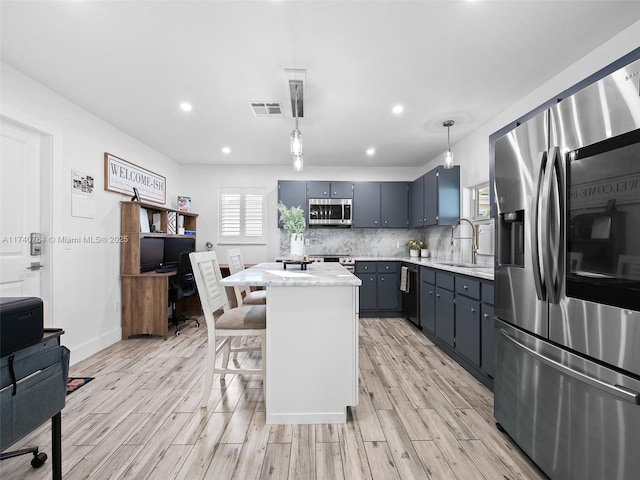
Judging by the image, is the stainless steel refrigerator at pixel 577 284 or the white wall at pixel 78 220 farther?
the white wall at pixel 78 220

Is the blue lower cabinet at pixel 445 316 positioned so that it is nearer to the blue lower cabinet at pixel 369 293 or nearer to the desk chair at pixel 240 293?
the blue lower cabinet at pixel 369 293

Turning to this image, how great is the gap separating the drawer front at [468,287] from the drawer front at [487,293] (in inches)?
2.8

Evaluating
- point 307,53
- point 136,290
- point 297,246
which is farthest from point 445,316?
point 136,290

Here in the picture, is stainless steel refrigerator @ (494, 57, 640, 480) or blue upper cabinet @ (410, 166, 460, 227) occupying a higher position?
blue upper cabinet @ (410, 166, 460, 227)

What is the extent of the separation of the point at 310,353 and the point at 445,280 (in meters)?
1.92

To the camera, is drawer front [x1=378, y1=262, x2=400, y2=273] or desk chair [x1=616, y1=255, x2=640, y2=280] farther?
drawer front [x1=378, y1=262, x2=400, y2=273]

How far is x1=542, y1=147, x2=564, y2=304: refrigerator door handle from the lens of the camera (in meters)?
1.33

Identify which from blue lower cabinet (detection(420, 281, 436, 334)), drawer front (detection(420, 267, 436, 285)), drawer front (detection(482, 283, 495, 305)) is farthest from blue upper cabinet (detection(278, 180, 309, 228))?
drawer front (detection(482, 283, 495, 305))

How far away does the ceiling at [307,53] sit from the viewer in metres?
1.71

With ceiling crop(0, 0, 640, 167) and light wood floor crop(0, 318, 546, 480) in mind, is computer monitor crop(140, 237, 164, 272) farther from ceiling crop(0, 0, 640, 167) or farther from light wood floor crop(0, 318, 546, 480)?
ceiling crop(0, 0, 640, 167)

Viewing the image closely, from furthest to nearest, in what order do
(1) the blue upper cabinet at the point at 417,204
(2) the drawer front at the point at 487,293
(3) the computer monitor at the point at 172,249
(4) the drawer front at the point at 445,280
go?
(1) the blue upper cabinet at the point at 417,204 < (3) the computer monitor at the point at 172,249 < (4) the drawer front at the point at 445,280 < (2) the drawer front at the point at 487,293

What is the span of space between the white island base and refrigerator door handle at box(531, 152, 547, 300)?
98cm

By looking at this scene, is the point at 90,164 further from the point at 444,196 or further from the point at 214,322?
the point at 444,196

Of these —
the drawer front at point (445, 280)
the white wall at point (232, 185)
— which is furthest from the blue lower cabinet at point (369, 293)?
the white wall at point (232, 185)
